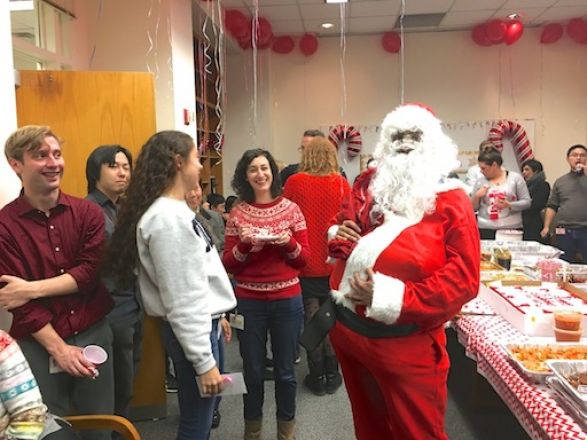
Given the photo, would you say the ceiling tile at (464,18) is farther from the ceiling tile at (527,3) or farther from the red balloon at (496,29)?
the ceiling tile at (527,3)

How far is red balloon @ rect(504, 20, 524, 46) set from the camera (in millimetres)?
6012

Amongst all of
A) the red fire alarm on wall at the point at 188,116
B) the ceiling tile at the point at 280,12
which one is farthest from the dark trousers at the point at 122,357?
the ceiling tile at the point at 280,12

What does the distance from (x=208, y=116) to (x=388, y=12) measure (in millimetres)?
2426

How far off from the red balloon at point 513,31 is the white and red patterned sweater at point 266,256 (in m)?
5.04

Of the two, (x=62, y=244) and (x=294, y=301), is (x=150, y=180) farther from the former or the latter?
(x=294, y=301)

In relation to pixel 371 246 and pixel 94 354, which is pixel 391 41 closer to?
pixel 371 246

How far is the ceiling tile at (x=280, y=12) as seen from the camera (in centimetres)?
538

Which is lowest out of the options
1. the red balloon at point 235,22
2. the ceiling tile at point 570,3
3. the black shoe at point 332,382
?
the black shoe at point 332,382

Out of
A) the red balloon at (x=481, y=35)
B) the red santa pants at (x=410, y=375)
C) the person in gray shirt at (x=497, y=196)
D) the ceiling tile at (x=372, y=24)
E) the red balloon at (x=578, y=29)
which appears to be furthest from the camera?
the red balloon at (x=481, y=35)

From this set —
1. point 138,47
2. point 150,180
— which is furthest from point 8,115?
point 138,47

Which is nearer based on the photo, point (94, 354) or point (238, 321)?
point (94, 354)

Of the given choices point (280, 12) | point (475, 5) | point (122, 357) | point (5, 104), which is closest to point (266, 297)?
point (122, 357)

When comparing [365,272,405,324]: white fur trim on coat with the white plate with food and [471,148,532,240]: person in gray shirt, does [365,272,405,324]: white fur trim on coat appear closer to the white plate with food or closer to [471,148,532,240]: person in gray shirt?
the white plate with food

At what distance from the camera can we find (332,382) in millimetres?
3047
